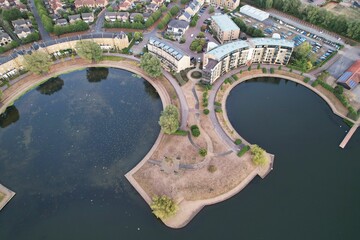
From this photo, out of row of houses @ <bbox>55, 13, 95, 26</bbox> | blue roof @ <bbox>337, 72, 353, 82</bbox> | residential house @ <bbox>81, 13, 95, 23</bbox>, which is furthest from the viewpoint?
residential house @ <bbox>81, 13, 95, 23</bbox>

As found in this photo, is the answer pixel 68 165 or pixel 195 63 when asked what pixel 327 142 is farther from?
pixel 68 165

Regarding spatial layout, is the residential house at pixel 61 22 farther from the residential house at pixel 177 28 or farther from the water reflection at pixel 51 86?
the residential house at pixel 177 28

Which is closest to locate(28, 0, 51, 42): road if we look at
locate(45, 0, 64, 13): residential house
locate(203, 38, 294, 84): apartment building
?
locate(45, 0, 64, 13): residential house

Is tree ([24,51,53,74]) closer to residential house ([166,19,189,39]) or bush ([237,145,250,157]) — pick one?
residential house ([166,19,189,39])

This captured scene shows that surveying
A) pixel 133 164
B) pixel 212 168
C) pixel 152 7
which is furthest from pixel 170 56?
pixel 152 7

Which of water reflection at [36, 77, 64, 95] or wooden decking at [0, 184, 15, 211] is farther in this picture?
water reflection at [36, 77, 64, 95]

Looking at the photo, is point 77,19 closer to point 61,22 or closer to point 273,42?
point 61,22
